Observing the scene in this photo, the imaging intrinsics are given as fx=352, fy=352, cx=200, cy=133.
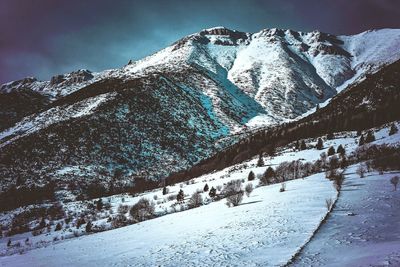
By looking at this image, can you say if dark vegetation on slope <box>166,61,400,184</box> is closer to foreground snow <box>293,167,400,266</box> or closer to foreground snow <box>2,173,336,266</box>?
foreground snow <box>2,173,336,266</box>

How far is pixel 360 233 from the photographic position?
13.6m

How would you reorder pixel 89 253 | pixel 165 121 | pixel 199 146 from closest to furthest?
pixel 89 253 → pixel 199 146 → pixel 165 121

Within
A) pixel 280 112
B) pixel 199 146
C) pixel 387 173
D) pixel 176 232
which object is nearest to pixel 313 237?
pixel 176 232

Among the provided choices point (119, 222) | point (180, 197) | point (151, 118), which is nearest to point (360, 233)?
point (119, 222)

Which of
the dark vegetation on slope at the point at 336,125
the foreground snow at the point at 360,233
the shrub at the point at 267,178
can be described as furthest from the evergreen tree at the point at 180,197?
the dark vegetation on slope at the point at 336,125

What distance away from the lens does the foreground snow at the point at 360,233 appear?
10.4 metres

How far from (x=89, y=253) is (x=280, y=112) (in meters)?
134

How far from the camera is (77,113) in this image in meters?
102

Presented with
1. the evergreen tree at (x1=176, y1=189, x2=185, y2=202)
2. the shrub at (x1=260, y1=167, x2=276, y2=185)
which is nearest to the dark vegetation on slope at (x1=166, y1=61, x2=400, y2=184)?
the shrub at (x1=260, y1=167, x2=276, y2=185)

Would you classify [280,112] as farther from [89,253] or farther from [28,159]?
[89,253]

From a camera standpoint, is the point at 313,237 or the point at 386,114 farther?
the point at 386,114

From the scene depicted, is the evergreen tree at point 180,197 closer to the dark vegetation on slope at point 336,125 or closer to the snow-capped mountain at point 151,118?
the dark vegetation on slope at point 336,125

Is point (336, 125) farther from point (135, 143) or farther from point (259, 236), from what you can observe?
point (259, 236)

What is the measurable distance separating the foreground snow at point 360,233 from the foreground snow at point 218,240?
0.74 metres
